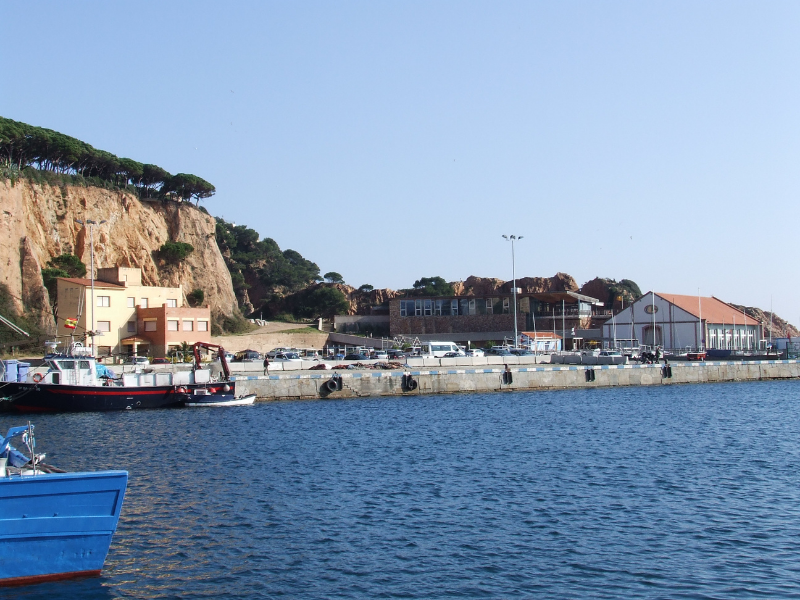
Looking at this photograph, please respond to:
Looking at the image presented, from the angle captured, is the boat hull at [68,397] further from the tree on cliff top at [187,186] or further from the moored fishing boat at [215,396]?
the tree on cliff top at [187,186]

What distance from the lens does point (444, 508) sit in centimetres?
1925

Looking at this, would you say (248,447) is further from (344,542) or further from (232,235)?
(232,235)

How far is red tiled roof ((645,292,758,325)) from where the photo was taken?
85.8 metres

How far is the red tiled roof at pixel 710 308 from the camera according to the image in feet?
282

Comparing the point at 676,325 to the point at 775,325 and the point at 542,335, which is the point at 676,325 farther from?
the point at 775,325

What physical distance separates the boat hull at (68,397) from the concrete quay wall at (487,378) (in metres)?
6.60

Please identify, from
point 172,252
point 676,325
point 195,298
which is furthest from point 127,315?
point 676,325

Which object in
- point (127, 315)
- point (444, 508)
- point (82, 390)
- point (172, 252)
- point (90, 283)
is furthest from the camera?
point (172, 252)

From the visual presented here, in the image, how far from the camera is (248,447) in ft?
95.5

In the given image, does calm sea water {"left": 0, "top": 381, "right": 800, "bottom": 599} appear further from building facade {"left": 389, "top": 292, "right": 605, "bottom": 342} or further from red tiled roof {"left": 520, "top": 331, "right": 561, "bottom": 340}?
building facade {"left": 389, "top": 292, "right": 605, "bottom": 342}

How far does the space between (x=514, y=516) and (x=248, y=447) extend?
43.8 ft

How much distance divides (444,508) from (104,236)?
71128mm

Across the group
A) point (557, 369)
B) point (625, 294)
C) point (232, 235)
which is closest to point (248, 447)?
point (557, 369)

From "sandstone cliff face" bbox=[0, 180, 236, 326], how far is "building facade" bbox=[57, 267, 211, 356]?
4578mm
